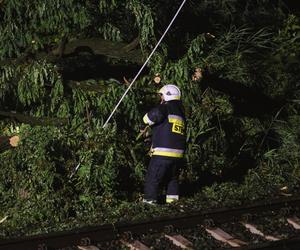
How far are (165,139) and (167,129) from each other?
14cm

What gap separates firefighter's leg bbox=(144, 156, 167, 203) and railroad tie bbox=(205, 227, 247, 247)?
5.06 feet

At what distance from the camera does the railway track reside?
7.54 metres

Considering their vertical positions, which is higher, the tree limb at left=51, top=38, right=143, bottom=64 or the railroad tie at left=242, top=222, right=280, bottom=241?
the tree limb at left=51, top=38, right=143, bottom=64

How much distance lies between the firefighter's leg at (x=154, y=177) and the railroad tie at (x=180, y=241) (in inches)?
65.0

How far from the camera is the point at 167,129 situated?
31.0 ft

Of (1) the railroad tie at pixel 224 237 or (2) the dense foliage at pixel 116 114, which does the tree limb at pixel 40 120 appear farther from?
(1) the railroad tie at pixel 224 237

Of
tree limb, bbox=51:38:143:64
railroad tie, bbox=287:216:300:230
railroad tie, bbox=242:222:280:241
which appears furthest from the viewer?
tree limb, bbox=51:38:143:64

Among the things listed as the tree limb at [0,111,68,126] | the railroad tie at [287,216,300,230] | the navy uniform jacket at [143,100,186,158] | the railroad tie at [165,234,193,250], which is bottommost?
the railroad tie at [165,234,193,250]

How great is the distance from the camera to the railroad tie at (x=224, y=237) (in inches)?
300

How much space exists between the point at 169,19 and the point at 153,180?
387cm

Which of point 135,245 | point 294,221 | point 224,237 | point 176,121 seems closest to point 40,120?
point 176,121

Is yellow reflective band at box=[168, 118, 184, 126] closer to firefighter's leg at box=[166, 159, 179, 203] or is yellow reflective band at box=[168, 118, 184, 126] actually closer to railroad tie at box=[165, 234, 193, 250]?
firefighter's leg at box=[166, 159, 179, 203]

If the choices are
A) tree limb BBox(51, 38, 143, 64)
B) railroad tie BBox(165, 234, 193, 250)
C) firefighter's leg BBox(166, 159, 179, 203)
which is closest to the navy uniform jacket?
firefighter's leg BBox(166, 159, 179, 203)

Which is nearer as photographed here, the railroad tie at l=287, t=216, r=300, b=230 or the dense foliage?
the railroad tie at l=287, t=216, r=300, b=230
